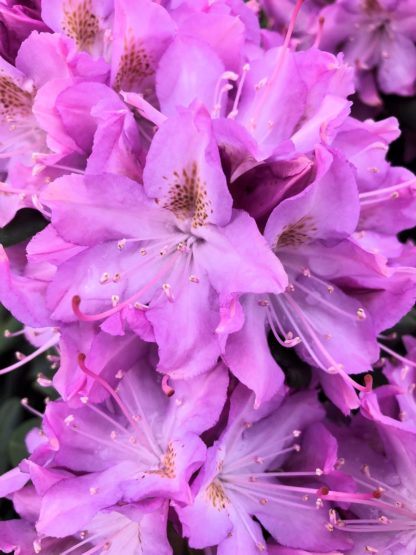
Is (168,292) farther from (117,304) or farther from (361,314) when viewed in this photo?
(361,314)

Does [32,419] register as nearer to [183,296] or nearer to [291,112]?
[183,296]

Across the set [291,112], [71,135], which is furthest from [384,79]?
[71,135]

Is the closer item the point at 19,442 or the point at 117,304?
the point at 117,304

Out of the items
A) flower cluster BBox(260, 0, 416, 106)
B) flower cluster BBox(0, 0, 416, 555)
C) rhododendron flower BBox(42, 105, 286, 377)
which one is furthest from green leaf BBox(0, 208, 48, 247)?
flower cluster BBox(260, 0, 416, 106)

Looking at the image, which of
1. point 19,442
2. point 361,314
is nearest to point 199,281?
point 361,314

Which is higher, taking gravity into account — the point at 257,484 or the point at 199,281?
the point at 199,281
